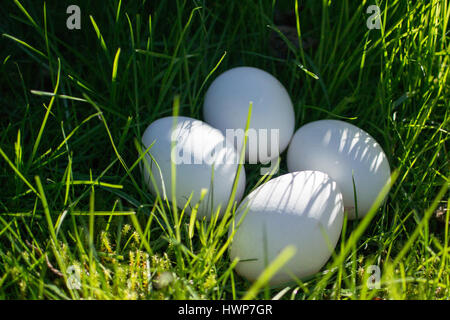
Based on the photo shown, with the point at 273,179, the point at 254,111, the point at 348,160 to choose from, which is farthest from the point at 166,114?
the point at 348,160

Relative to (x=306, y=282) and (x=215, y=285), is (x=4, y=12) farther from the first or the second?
(x=306, y=282)

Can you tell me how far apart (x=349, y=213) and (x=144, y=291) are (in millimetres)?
577

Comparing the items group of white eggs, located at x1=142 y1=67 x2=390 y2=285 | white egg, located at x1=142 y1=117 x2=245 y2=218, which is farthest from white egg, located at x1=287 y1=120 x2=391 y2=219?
white egg, located at x1=142 y1=117 x2=245 y2=218

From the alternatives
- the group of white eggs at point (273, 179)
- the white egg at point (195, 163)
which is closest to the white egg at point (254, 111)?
the group of white eggs at point (273, 179)

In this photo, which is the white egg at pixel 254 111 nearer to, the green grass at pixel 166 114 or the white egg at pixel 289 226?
the green grass at pixel 166 114

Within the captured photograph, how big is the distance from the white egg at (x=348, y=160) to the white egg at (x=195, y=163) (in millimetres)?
220

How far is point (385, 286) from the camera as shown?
43.9 inches

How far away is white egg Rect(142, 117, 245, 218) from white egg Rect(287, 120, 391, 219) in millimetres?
220

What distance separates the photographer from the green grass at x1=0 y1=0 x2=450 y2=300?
1.06 meters

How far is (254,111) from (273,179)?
0.73 feet

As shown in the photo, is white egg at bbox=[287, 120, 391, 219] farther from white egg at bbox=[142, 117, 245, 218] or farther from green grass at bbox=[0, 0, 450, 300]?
white egg at bbox=[142, 117, 245, 218]

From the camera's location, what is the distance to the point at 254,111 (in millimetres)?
1290

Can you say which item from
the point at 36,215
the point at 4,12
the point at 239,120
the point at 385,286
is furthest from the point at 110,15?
the point at 385,286

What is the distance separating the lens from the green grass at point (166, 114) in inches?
41.9
